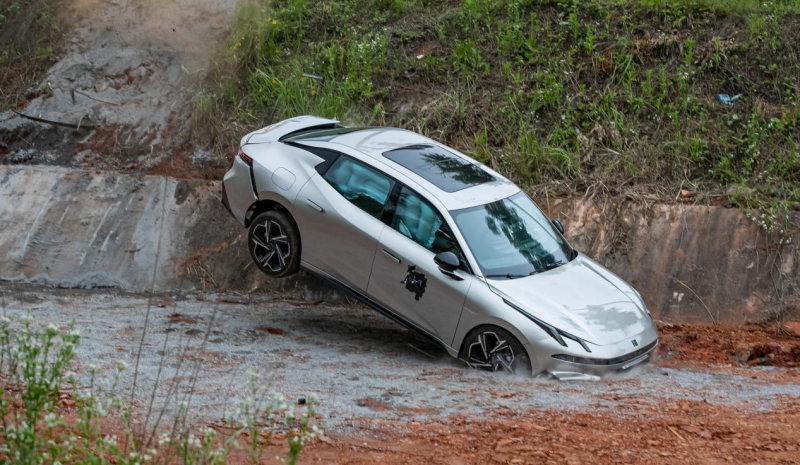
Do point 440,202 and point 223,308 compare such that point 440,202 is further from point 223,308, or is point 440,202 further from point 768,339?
point 768,339

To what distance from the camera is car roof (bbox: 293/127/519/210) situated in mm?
7820

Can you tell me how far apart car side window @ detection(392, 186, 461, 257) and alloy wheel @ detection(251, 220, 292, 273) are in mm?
1366

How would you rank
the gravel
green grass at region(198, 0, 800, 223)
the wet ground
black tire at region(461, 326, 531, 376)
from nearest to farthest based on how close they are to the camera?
the wet ground → the gravel → black tire at region(461, 326, 531, 376) → green grass at region(198, 0, 800, 223)

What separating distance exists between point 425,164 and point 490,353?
2146 mm

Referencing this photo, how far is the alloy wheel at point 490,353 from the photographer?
707cm

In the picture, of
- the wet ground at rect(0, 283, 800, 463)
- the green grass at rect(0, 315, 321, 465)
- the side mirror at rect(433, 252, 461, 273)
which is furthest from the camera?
the side mirror at rect(433, 252, 461, 273)

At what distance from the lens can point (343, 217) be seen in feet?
26.0

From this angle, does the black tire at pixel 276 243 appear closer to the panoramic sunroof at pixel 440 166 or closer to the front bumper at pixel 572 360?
the panoramic sunroof at pixel 440 166

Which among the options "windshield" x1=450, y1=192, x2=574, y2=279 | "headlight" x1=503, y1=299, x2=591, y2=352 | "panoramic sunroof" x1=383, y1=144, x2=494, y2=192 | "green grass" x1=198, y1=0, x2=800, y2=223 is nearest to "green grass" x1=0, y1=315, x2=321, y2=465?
"headlight" x1=503, y1=299, x2=591, y2=352

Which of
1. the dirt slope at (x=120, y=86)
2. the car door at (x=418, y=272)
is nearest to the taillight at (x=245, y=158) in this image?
the car door at (x=418, y=272)

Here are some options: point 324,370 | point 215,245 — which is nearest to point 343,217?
point 324,370

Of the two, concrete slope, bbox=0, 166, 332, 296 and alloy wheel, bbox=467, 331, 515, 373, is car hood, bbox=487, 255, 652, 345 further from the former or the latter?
concrete slope, bbox=0, 166, 332, 296

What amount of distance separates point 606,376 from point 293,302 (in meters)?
4.56

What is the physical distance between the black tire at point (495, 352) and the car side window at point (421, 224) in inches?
30.9
